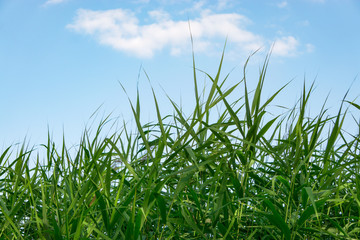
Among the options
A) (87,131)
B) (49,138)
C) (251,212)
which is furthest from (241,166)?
(49,138)

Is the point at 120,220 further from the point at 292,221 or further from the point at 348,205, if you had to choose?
the point at 348,205

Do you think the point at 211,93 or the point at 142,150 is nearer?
the point at 211,93

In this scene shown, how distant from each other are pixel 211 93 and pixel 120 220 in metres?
0.54

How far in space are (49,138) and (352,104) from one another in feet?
3.80

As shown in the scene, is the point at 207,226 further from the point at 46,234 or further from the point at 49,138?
the point at 49,138

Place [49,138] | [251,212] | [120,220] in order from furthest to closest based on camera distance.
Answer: [49,138], [251,212], [120,220]

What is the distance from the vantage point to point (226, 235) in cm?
140

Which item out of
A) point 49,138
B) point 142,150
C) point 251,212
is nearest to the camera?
point 251,212

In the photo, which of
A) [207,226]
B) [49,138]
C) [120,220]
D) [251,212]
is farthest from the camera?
[49,138]

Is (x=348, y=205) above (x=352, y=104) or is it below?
below

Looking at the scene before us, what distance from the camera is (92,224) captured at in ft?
4.73

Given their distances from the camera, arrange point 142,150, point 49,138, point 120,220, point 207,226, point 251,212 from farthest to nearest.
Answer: point 142,150 < point 49,138 < point 251,212 < point 207,226 < point 120,220

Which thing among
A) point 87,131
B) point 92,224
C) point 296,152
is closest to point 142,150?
point 87,131

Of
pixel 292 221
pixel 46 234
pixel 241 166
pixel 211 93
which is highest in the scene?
pixel 211 93
